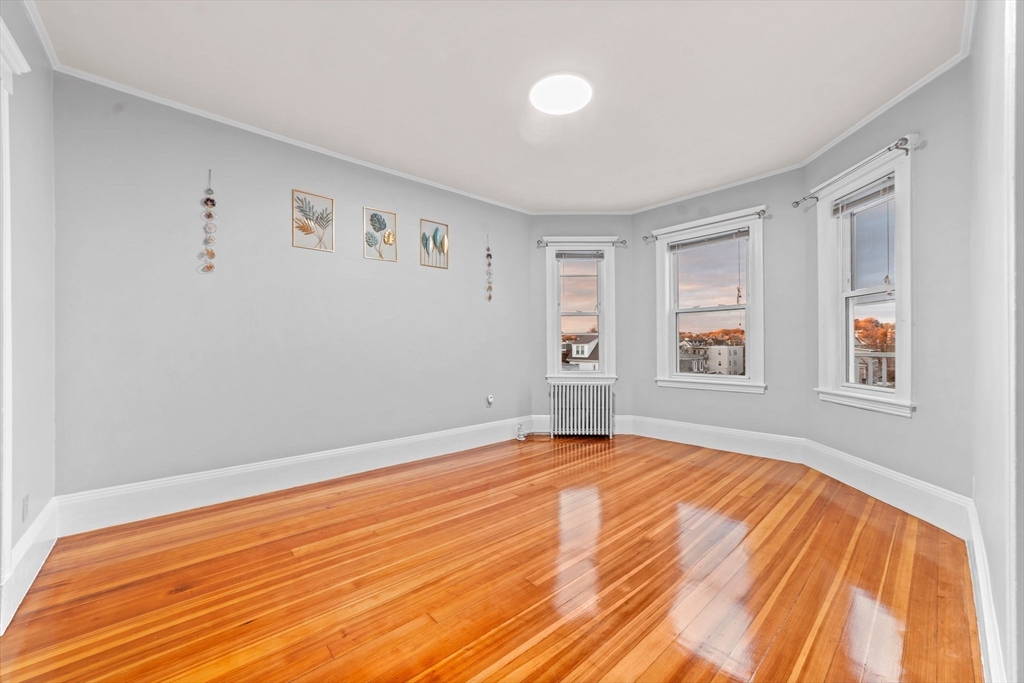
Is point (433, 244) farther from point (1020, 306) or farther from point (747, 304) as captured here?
point (1020, 306)

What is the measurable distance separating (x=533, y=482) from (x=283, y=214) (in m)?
2.98

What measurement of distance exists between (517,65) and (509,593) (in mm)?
2825

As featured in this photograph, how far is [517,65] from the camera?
2.48 metres

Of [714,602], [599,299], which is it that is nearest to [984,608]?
[714,602]

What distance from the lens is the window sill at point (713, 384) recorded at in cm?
437

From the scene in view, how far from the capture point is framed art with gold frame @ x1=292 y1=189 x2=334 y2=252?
3.47 m

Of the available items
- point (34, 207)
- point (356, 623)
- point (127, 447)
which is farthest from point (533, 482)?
point (34, 207)

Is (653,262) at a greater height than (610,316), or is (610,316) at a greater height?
(653,262)

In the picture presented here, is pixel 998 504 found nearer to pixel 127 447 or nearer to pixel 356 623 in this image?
pixel 356 623

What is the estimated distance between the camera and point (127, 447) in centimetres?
273

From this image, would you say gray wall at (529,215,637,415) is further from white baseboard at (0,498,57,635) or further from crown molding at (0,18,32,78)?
crown molding at (0,18,32,78)

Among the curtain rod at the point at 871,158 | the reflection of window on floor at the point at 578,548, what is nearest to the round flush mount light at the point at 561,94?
the curtain rod at the point at 871,158

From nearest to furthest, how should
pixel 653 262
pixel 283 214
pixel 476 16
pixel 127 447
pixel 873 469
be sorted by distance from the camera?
1. pixel 476 16
2. pixel 127 447
3. pixel 873 469
4. pixel 283 214
5. pixel 653 262

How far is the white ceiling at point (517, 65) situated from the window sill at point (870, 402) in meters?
2.08
